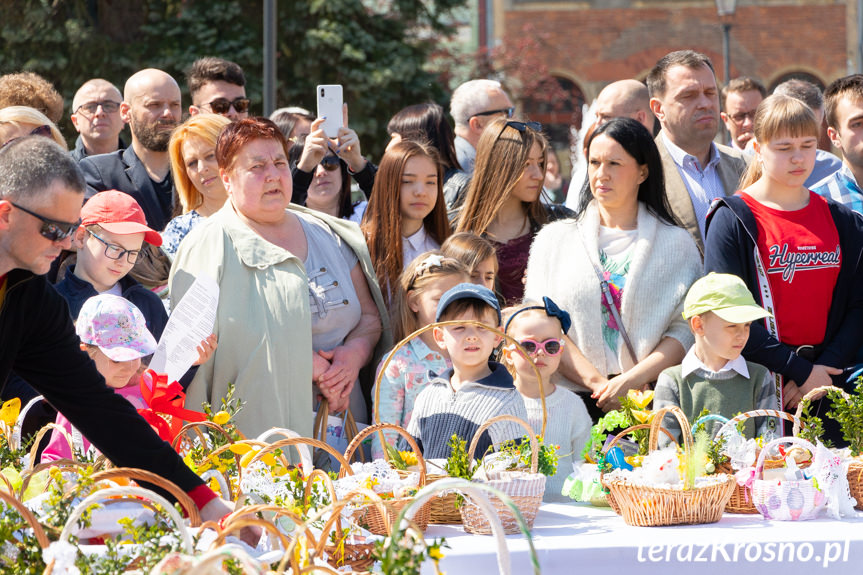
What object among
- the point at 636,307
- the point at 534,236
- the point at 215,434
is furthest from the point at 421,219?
the point at 215,434

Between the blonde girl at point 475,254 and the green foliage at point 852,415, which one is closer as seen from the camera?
the green foliage at point 852,415

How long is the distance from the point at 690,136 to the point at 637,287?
115 centimetres

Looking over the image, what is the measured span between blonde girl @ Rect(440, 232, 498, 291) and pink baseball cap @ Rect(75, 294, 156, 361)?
A: 1.41 m

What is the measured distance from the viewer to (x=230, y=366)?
420cm

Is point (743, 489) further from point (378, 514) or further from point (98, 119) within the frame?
point (98, 119)

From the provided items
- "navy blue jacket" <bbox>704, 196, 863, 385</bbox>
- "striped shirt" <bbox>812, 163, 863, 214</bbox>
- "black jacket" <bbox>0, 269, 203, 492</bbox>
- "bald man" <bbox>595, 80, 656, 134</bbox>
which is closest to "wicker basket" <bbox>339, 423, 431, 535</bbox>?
"black jacket" <bbox>0, 269, 203, 492</bbox>

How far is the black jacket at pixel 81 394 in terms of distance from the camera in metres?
2.85

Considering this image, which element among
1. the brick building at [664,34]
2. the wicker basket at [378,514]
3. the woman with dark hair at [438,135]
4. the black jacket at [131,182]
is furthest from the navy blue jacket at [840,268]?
the brick building at [664,34]

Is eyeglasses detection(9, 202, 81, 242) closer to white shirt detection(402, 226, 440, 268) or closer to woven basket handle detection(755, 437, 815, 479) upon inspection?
woven basket handle detection(755, 437, 815, 479)

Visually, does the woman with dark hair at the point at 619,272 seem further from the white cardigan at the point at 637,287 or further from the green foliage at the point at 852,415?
the green foliage at the point at 852,415

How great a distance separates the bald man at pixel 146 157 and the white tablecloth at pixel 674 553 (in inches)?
111

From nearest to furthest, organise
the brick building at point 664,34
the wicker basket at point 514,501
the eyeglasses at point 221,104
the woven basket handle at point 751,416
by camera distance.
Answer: the wicker basket at point 514,501 < the woven basket handle at point 751,416 < the eyeglasses at point 221,104 < the brick building at point 664,34

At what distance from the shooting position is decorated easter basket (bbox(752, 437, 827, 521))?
336 centimetres
